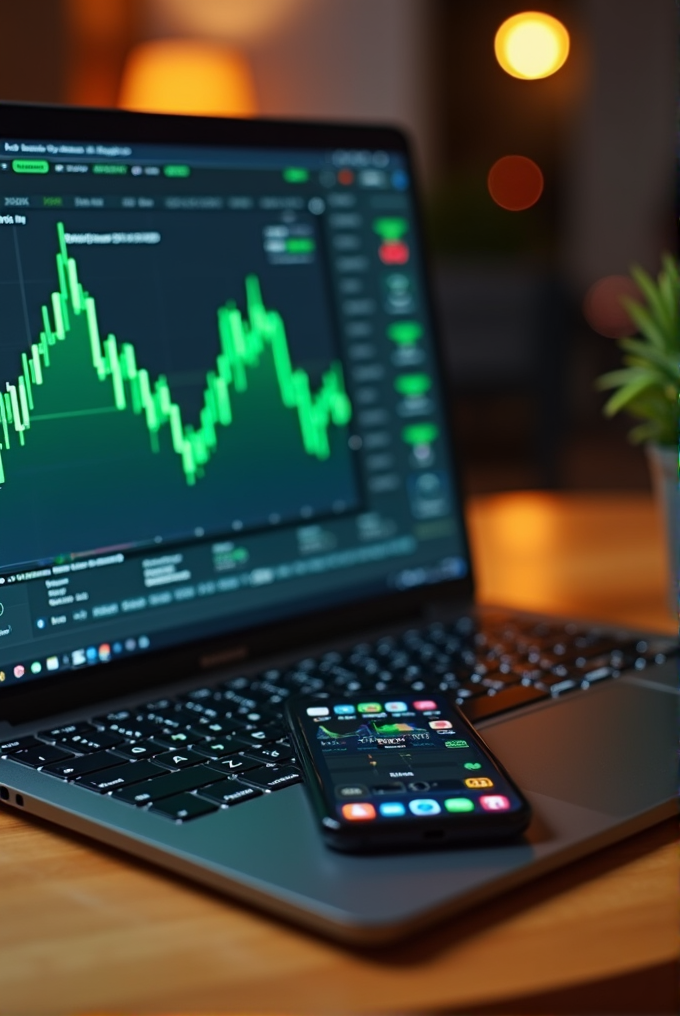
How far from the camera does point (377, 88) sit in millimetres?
4711

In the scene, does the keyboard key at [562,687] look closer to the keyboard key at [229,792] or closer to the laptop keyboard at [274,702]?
the laptop keyboard at [274,702]

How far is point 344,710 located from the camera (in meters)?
0.63

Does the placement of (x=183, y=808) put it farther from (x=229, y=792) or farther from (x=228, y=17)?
(x=228, y=17)

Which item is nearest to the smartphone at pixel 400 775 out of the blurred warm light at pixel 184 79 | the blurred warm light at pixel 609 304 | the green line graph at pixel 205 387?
the green line graph at pixel 205 387

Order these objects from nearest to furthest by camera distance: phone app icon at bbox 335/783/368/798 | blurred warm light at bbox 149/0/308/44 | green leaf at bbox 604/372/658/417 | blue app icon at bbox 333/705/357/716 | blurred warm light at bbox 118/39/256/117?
phone app icon at bbox 335/783/368/798
blue app icon at bbox 333/705/357/716
green leaf at bbox 604/372/658/417
blurred warm light at bbox 118/39/256/117
blurred warm light at bbox 149/0/308/44

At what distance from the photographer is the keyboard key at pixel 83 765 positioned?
590mm

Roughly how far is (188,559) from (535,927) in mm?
398

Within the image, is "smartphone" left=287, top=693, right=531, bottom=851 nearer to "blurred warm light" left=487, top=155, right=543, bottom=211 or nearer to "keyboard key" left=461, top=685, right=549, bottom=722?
"keyboard key" left=461, top=685, right=549, bottom=722

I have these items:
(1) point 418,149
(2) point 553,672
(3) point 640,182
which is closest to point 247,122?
(2) point 553,672

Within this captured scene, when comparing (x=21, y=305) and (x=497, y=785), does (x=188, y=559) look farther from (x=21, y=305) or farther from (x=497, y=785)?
(x=497, y=785)

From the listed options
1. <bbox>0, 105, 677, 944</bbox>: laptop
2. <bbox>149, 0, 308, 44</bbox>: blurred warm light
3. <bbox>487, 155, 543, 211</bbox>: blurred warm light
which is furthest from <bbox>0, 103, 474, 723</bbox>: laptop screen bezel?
<bbox>487, 155, 543, 211</bbox>: blurred warm light

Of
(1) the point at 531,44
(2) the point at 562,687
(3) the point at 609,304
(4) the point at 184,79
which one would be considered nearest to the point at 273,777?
(2) the point at 562,687

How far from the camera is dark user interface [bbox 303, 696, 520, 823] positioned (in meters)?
0.51

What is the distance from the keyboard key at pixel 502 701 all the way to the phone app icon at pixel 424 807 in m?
0.17
